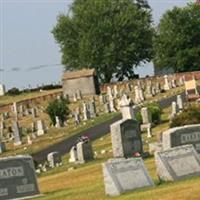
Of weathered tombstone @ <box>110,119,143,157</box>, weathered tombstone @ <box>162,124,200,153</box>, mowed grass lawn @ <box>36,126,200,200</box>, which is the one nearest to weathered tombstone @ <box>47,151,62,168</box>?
mowed grass lawn @ <box>36,126,200,200</box>

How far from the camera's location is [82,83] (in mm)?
75250

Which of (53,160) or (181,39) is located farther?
(181,39)

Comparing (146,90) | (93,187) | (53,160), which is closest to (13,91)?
(146,90)

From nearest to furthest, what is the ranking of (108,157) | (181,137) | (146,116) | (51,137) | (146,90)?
(181,137)
(108,157)
(146,116)
(51,137)
(146,90)

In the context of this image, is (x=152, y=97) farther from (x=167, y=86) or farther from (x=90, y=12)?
(x=90, y=12)

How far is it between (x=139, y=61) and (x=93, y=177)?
262ft

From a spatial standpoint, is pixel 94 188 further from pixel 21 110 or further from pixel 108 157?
pixel 21 110

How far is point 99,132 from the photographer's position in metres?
42.1

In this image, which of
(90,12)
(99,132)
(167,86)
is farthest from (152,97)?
(90,12)

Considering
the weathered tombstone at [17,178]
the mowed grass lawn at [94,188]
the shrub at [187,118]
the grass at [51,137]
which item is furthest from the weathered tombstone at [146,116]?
the weathered tombstone at [17,178]

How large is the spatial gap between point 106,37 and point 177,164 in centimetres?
8184

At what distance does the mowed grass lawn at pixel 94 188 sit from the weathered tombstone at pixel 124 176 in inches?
6.4

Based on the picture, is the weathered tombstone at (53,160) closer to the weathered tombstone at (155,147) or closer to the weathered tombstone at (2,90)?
the weathered tombstone at (155,147)

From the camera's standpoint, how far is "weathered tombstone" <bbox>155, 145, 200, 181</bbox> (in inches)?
651
